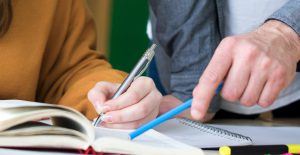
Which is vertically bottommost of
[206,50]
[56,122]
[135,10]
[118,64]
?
[118,64]

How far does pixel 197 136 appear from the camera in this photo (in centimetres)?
72

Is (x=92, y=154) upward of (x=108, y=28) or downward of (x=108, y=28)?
upward

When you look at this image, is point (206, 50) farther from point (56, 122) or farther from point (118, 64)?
point (118, 64)

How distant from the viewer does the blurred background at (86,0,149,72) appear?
1.99m

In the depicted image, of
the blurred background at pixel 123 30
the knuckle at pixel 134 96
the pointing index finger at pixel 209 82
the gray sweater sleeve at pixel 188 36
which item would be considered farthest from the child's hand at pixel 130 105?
the blurred background at pixel 123 30

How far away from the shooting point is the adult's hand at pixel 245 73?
0.65m

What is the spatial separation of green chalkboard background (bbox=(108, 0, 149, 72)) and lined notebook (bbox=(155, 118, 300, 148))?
1139 mm

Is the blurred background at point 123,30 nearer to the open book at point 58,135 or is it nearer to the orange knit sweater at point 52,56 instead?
the orange knit sweater at point 52,56

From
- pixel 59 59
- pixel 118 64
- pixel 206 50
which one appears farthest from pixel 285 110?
pixel 118 64

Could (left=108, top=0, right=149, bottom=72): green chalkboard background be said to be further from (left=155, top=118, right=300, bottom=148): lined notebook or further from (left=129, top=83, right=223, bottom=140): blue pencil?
(left=129, top=83, right=223, bottom=140): blue pencil

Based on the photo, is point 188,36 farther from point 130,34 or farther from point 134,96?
point 130,34

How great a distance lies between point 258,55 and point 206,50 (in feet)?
1.31

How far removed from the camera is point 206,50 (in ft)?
3.54

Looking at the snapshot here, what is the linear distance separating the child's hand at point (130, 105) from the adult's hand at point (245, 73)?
0.35ft
